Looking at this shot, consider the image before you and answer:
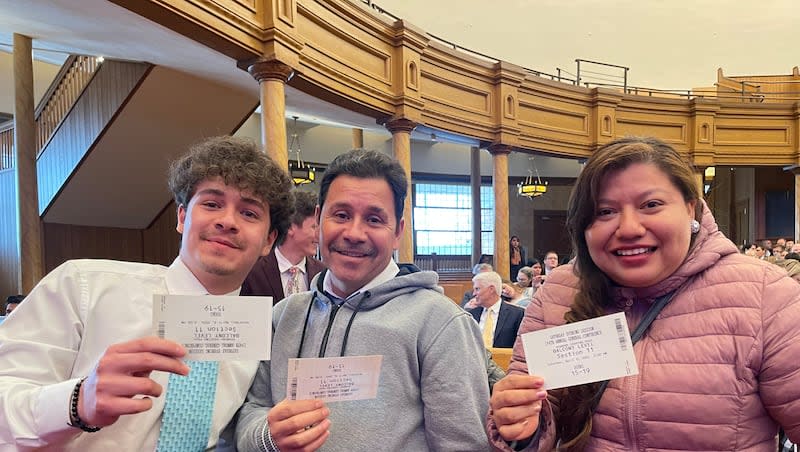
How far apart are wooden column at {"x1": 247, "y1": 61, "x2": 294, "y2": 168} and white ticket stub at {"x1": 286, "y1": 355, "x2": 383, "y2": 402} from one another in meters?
4.53

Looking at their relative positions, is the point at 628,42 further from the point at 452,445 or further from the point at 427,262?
the point at 452,445

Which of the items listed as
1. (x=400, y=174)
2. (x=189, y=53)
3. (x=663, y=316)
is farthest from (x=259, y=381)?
(x=189, y=53)

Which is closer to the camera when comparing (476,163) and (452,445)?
(452,445)

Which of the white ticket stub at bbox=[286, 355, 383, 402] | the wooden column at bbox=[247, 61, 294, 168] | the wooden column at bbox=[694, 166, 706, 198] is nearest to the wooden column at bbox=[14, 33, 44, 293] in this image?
the wooden column at bbox=[247, 61, 294, 168]

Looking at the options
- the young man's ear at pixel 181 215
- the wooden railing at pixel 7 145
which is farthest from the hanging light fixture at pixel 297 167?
the young man's ear at pixel 181 215

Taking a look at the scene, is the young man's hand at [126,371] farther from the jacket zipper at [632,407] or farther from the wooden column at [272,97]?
the wooden column at [272,97]

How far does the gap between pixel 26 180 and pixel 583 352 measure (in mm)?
7799

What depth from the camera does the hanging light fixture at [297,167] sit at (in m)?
10.5

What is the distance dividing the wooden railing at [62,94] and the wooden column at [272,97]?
330 cm

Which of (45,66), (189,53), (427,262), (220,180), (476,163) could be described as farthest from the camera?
(427,262)

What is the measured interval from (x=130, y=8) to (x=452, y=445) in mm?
4404

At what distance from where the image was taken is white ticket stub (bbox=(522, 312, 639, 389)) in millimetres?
1136

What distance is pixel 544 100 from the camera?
11.0 m

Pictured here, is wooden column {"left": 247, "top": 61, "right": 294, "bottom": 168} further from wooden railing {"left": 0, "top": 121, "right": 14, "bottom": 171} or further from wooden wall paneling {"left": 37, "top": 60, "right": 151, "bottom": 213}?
wooden railing {"left": 0, "top": 121, "right": 14, "bottom": 171}
